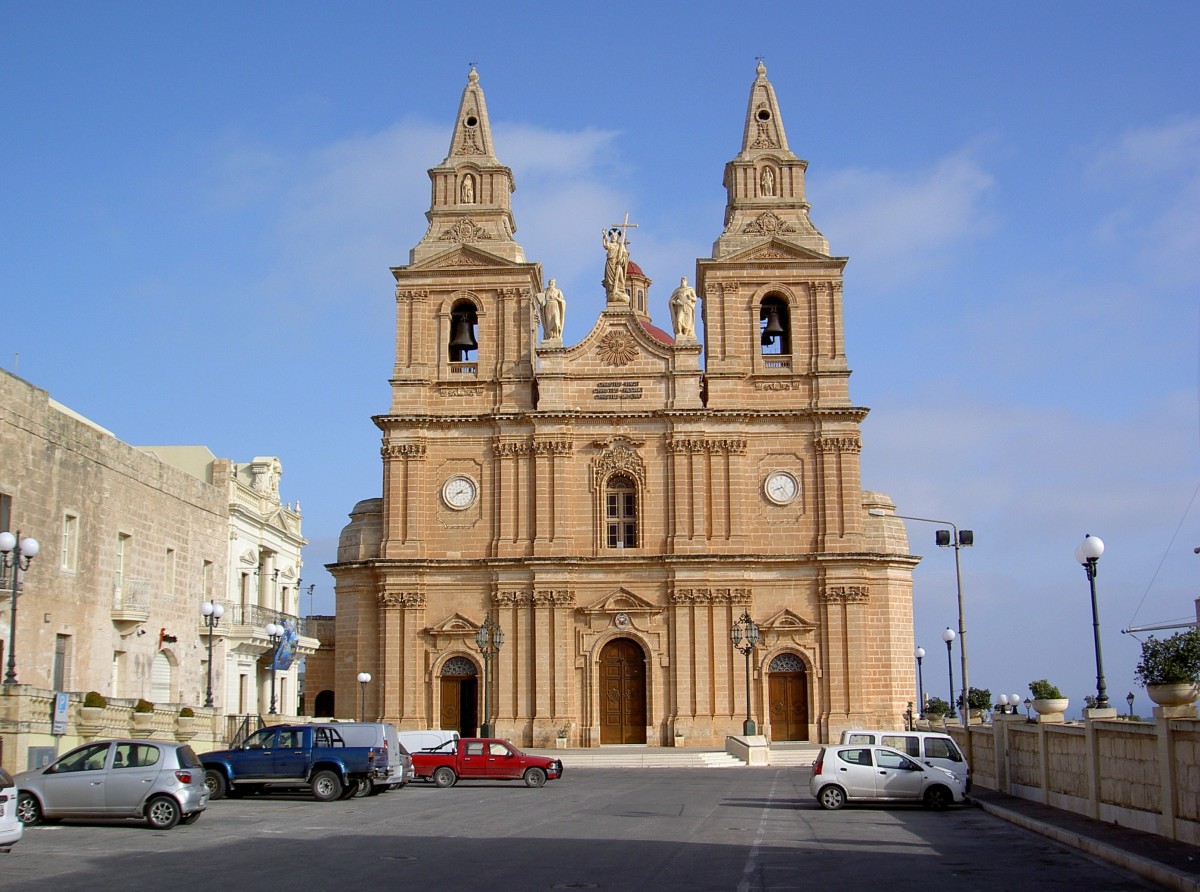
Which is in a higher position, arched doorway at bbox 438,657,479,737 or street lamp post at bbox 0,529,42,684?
street lamp post at bbox 0,529,42,684

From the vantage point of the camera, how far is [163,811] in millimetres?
21016

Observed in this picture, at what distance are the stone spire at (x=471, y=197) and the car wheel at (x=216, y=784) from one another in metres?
26.4

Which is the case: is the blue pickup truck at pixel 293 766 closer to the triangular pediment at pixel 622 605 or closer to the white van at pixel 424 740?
the white van at pixel 424 740

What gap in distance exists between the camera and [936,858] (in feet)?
58.4

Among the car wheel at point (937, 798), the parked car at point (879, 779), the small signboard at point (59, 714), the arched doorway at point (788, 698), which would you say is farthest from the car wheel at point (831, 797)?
the arched doorway at point (788, 698)

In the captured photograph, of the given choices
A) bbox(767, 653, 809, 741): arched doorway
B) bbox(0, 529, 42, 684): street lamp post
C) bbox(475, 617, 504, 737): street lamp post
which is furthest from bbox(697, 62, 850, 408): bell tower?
bbox(0, 529, 42, 684): street lamp post

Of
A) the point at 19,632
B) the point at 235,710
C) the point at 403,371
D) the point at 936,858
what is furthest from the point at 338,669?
the point at 936,858

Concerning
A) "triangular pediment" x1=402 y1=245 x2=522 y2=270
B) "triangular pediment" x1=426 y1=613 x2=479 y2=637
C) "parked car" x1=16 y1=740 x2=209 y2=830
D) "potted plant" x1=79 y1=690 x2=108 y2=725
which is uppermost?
"triangular pediment" x1=402 y1=245 x2=522 y2=270

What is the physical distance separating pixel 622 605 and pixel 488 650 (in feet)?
17.3

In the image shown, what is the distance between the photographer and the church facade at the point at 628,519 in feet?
153

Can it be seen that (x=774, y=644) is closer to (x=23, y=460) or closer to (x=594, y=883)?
(x=23, y=460)

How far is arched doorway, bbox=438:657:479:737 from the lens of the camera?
4747 centimetres

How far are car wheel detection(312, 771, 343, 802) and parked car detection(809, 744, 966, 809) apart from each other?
9408 mm

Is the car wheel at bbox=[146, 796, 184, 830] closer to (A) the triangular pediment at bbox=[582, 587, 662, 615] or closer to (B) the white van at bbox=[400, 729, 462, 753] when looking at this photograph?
(B) the white van at bbox=[400, 729, 462, 753]
